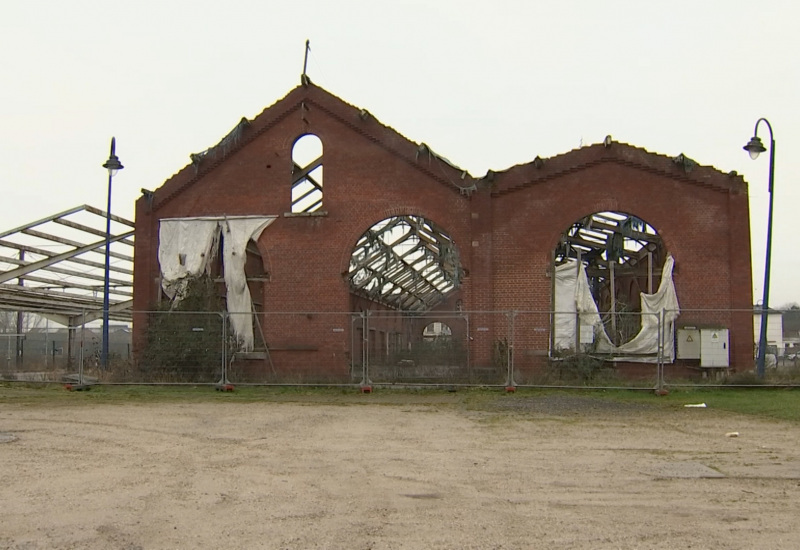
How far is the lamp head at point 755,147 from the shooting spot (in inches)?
883

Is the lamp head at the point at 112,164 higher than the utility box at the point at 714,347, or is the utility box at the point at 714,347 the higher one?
the lamp head at the point at 112,164

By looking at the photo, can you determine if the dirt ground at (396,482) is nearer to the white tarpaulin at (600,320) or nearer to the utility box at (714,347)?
the utility box at (714,347)

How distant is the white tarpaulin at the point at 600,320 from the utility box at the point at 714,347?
865 mm

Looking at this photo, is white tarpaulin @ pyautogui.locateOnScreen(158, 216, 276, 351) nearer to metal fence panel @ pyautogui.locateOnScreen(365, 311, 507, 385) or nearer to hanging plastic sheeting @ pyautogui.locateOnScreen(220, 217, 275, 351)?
hanging plastic sheeting @ pyautogui.locateOnScreen(220, 217, 275, 351)

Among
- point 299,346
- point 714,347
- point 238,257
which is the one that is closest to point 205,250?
point 238,257

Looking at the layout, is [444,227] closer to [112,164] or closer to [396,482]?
[112,164]

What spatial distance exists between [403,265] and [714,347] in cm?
1686

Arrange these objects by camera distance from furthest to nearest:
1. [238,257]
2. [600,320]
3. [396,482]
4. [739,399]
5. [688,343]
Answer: [238,257]
[600,320]
[688,343]
[739,399]
[396,482]

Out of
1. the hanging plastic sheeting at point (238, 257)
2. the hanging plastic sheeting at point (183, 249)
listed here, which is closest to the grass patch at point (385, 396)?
the hanging plastic sheeting at point (238, 257)

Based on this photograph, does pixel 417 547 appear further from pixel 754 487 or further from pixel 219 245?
pixel 219 245

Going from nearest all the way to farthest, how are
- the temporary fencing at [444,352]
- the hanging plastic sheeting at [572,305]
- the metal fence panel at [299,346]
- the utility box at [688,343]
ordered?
the temporary fencing at [444,352], the utility box at [688,343], the hanging plastic sheeting at [572,305], the metal fence panel at [299,346]

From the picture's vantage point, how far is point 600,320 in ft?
81.9

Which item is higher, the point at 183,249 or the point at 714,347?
the point at 183,249

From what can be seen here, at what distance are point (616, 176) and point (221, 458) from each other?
58.7 feet
